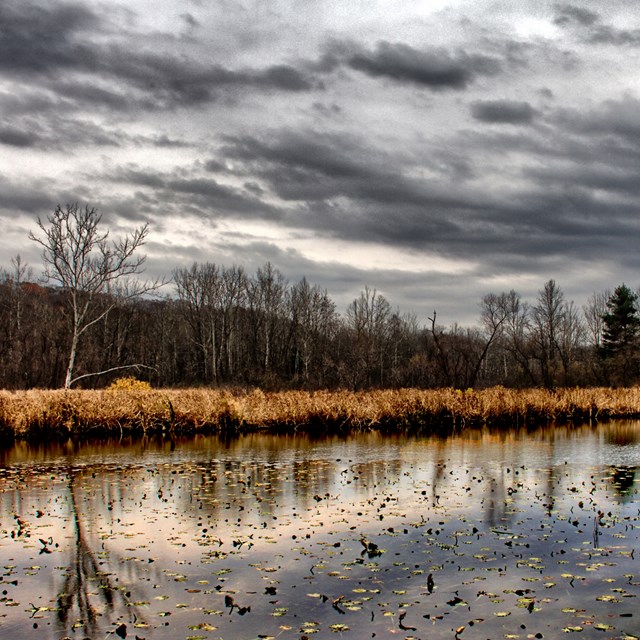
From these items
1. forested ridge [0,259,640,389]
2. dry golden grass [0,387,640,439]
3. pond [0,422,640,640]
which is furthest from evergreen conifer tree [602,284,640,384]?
pond [0,422,640,640]

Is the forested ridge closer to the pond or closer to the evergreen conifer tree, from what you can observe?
the evergreen conifer tree

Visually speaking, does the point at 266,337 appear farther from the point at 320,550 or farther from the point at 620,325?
the point at 320,550

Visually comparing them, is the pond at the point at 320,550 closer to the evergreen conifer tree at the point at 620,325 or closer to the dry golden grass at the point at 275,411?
the dry golden grass at the point at 275,411

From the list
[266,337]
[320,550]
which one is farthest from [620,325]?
[320,550]

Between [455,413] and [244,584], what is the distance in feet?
79.3

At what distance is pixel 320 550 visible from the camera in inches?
376

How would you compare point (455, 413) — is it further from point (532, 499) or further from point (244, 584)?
point (244, 584)

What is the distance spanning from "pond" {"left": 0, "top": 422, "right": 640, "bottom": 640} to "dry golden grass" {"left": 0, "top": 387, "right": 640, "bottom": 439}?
8011mm

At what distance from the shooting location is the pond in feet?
22.8

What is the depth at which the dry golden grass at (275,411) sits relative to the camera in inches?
1030

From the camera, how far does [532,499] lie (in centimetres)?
1323

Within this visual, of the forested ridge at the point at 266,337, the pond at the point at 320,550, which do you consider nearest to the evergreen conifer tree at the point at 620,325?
the forested ridge at the point at 266,337

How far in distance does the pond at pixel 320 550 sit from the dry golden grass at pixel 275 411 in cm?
801

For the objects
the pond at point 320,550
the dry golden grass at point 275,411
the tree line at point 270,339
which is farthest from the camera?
the tree line at point 270,339
